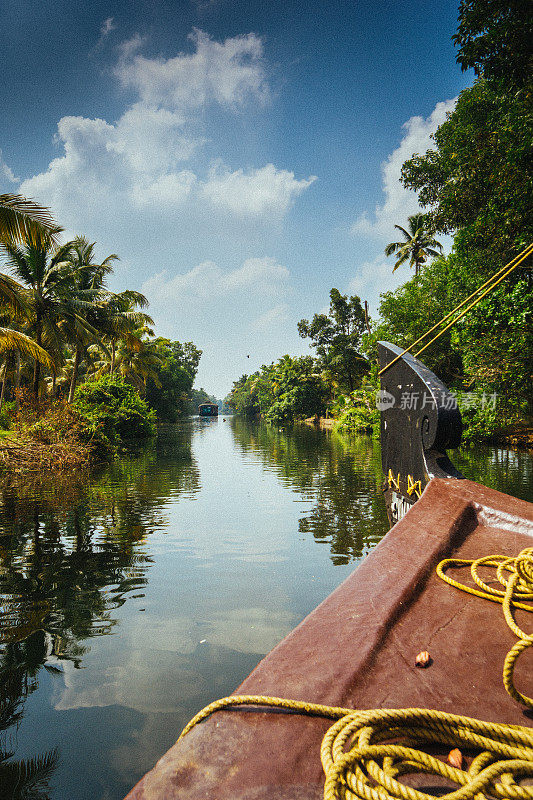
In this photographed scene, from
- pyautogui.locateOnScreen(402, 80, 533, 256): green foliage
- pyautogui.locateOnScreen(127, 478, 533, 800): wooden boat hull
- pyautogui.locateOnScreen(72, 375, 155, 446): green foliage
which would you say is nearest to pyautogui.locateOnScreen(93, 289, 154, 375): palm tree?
pyautogui.locateOnScreen(72, 375, 155, 446): green foliage

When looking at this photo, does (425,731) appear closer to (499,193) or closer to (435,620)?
(435,620)

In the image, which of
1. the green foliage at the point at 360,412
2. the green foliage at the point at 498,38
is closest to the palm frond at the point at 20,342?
the green foliage at the point at 498,38

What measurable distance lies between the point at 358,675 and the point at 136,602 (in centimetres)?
351

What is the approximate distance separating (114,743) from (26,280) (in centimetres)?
1816

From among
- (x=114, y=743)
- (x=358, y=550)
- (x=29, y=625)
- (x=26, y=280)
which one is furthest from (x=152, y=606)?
(x=26, y=280)

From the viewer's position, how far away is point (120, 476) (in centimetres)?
1157

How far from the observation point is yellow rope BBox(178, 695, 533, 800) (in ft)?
2.66

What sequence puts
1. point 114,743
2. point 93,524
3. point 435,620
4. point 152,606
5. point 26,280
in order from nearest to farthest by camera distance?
point 435,620, point 114,743, point 152,606, point 93,524, point 26,280

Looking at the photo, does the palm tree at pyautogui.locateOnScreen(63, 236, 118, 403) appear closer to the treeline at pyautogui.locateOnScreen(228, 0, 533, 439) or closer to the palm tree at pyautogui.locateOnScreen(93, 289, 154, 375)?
the palm tree at pyautogui.locateOnScreen(93, 289, 154, 375)

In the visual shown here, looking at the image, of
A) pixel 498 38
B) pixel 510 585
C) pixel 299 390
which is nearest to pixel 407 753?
pixel 510 585

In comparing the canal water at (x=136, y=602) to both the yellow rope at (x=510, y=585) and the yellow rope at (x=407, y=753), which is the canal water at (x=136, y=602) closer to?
the yellow rope at (x=407, y=753)

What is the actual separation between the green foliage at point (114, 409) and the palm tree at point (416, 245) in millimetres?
19775

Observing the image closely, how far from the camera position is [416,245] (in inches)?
1135

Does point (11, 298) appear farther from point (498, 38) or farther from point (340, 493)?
point (498, 38)
